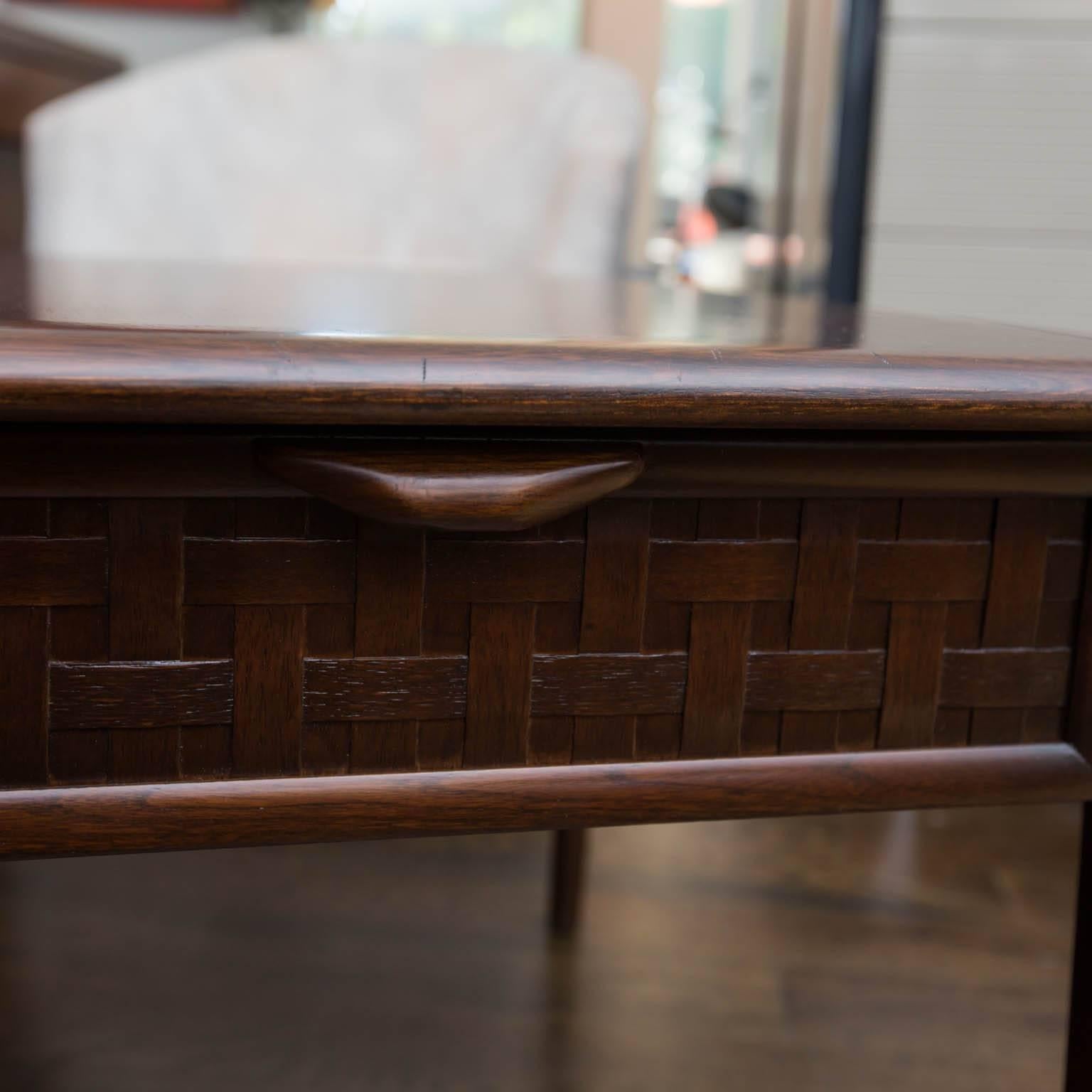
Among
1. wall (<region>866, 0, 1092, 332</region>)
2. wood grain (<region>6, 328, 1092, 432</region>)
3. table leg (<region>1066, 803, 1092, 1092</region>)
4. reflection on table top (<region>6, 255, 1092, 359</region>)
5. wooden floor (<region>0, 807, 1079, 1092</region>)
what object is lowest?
wooden floor (<region>0, 807, 1079, 1092</region>)

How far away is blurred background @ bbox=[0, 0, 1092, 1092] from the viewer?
88 cm

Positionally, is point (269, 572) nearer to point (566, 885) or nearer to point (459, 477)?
point (459, 477)

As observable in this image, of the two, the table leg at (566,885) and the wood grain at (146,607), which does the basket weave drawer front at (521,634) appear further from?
the table leg at (566,885)

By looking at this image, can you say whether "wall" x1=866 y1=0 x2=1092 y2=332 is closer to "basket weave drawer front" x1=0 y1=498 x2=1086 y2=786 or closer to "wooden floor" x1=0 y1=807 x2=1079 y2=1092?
"wooden floor" x1=0 y1=807 x2=1079 y2=1092

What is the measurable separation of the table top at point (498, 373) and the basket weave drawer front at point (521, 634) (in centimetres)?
5

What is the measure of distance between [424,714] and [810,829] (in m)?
1.00

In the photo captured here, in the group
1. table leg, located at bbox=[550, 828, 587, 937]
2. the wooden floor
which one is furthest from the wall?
table leg, located at bbox=[550, 828, 587, 937]

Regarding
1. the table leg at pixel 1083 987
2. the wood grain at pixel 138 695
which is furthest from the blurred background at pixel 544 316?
the table leg at pixel 1083 987

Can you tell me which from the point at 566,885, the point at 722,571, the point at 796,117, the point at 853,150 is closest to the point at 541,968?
the point at 566,885

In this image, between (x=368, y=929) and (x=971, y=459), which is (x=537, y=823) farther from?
(x=368, y=929)

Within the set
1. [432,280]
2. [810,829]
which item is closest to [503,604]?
[432,280]

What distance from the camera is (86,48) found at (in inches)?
77.0

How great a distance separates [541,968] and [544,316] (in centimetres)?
63

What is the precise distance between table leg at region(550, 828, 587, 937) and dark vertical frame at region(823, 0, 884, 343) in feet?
3.49
